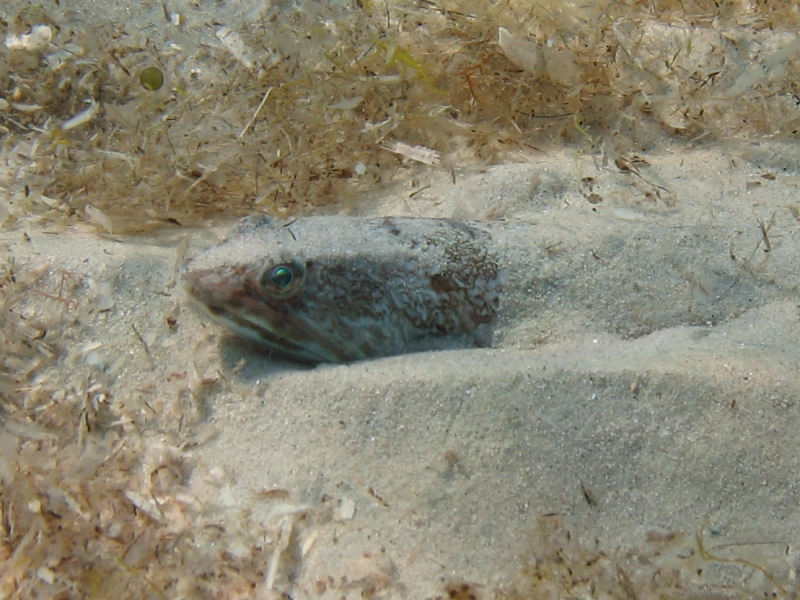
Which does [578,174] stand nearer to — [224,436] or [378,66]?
[378,66]

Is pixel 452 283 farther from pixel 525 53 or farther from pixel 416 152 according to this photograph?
pixel 525 53

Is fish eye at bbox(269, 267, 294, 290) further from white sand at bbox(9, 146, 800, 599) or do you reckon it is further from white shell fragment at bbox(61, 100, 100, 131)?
white shell fragment at bbox(61, 100, 100, 131)

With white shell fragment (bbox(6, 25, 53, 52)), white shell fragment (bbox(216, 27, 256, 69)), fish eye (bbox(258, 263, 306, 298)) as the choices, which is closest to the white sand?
fish eye (bbox(258, 263, 306, 298))

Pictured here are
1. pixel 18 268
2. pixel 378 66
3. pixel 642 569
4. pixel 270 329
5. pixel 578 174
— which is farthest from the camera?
pixel 378 66

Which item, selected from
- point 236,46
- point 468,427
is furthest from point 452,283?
point 236,46

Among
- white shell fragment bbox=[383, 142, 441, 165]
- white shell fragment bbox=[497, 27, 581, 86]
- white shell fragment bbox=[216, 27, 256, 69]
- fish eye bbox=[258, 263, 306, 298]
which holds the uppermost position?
white shell fragment bbox=[497, 27, 581, 86]

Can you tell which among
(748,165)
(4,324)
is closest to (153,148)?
(4,324)

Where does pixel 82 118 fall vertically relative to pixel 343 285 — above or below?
below

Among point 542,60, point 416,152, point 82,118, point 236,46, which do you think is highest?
point 542,60
